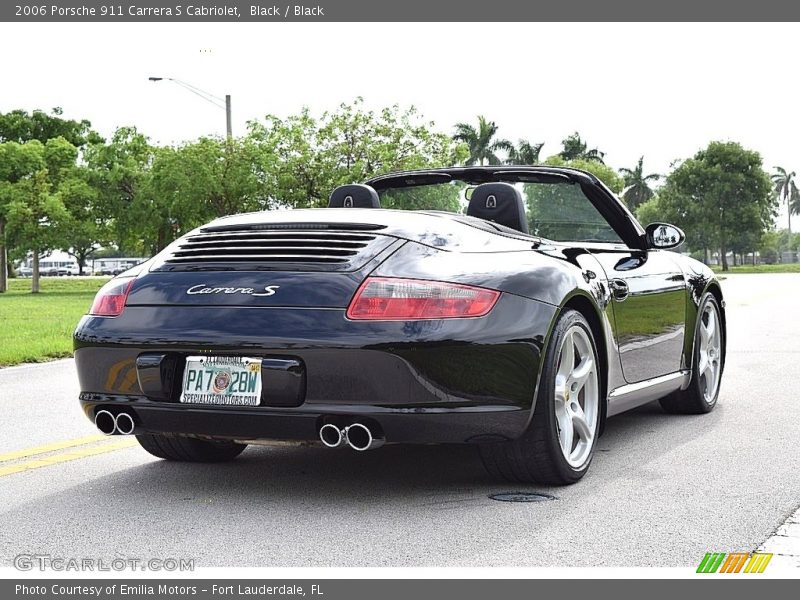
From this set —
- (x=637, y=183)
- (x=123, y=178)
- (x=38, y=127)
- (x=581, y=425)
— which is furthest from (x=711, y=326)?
(x=637, y=183)

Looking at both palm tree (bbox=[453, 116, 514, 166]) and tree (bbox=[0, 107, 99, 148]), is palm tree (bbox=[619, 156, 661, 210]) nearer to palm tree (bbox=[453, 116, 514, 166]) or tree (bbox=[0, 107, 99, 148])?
palm tree (bbox=[453, 116, 514, 166])

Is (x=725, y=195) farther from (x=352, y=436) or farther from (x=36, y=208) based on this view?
(x=352, y=436)

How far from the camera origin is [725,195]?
79.6 metres

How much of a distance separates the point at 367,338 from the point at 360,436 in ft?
1.24

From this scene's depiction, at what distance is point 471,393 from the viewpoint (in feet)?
14.2

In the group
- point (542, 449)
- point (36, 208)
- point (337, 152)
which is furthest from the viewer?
point (36, 208)

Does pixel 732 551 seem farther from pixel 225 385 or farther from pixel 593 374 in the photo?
pixel 225 385

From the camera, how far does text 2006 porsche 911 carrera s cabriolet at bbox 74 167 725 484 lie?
4.26 metres

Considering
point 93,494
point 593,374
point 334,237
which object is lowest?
point 93,494

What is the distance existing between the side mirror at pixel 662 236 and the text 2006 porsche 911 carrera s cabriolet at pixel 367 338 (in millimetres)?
931

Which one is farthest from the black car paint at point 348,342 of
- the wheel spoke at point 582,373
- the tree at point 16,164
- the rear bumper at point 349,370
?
the tree at point 16,164

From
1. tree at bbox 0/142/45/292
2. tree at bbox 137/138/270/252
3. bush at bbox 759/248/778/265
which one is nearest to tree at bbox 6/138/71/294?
tree at bbox 0/142/45/292
